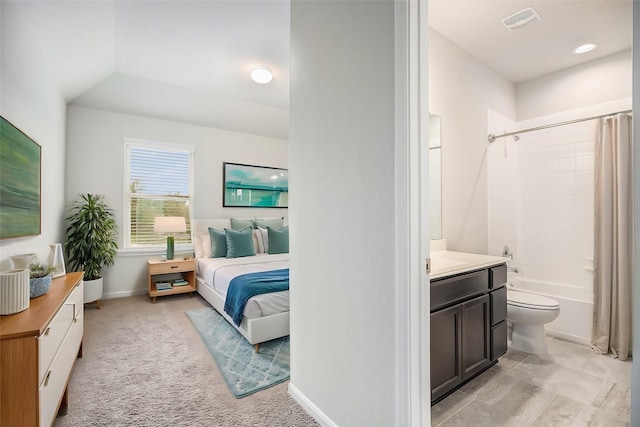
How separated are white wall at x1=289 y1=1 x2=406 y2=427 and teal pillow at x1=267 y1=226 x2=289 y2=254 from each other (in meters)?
2.65

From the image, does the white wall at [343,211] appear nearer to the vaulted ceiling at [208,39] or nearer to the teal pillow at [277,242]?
the vaulted ceiling at [208,39]

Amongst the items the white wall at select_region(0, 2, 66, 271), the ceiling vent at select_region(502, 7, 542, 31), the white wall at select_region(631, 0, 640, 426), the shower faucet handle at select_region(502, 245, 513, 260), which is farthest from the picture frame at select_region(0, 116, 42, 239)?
the shower faucet handle at select_region(502, 245, 513, 260)

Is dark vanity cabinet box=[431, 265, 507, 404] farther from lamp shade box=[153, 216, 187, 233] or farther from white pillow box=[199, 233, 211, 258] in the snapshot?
lamp shade box=[153, 216, 187, 233]

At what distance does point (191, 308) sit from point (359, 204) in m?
3.20

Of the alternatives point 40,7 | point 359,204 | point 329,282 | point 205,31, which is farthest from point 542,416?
point 40,7

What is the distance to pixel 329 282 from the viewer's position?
5.27 feet

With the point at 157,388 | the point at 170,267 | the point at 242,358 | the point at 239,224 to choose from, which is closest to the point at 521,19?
the point at 242,358

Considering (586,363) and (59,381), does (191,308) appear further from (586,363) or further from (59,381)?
(586,363)

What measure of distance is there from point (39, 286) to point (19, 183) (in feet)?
2.66

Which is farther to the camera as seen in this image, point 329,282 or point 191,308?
point 191,308

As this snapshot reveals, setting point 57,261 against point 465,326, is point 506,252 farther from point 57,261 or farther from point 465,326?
point 57,261

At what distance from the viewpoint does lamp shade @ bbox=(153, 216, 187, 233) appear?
4.18 meters

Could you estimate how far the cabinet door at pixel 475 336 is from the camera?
73.5 inches

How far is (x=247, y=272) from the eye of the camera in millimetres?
3135
